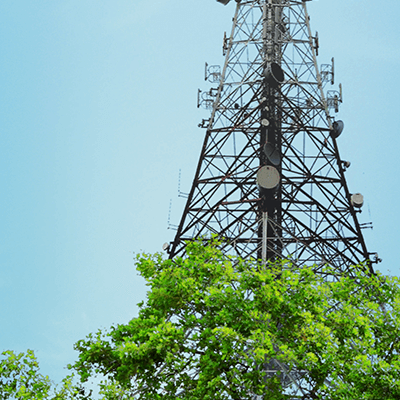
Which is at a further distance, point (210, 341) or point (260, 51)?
point (260, 51)

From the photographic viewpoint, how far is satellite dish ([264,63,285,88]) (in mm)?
30992

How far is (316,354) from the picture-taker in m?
17.5

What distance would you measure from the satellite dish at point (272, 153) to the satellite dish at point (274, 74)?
4078 millimetres

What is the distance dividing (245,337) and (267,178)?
36.2 feet

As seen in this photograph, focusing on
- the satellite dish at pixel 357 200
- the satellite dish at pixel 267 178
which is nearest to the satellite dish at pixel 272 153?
the satellite dish at pixel 267 178

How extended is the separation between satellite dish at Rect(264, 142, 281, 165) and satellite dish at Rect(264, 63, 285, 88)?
13.4ft

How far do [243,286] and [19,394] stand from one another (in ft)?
23.6

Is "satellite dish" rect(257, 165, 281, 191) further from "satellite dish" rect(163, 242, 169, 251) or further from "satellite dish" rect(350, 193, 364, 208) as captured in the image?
"satellite dish" rect(163, 242, 169, 251)

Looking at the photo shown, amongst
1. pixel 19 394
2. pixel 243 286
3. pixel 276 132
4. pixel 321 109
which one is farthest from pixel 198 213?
pixel 19 394

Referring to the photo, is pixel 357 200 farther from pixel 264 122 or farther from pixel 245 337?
pixel 245 337

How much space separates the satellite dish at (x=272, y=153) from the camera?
93.7 feet

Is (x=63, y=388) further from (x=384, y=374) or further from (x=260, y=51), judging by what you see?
(x=260, y=51)

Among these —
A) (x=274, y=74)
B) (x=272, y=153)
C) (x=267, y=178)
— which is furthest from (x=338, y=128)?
(x=267, y=178)

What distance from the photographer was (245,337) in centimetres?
1766
